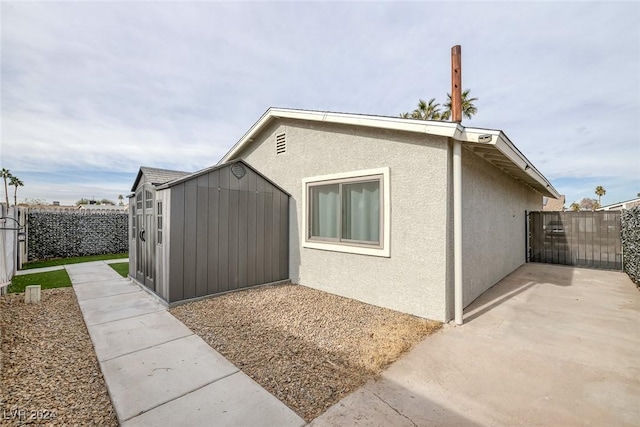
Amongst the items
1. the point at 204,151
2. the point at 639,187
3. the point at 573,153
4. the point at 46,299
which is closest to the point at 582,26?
the point at 46,299

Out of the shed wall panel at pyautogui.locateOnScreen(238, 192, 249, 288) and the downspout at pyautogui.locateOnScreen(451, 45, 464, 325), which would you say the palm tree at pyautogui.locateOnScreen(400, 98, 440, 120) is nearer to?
the downspout at pyautogui.locateOnScreen(451, 45, 464, 325)

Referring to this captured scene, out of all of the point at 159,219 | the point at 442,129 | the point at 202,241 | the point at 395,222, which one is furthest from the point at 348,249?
the point at 159,219

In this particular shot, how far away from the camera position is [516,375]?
2.89m

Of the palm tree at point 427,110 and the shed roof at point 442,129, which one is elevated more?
the palm tree at point 427,110

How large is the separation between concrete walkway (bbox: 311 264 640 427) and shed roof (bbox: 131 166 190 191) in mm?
6016

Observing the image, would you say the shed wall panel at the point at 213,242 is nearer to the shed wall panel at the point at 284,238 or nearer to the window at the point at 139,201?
the shed wall panel at the point at 284,238

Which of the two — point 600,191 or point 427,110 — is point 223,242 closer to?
point 427,110

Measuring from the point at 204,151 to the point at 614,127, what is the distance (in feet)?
77.2

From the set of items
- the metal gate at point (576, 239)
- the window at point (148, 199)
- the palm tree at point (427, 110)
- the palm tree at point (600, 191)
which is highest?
the palm tree at point (427, 110)

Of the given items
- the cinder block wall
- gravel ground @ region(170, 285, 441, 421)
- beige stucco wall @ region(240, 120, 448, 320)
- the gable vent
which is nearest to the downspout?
beige stucco wall @ region(240, 120, 448, 320)

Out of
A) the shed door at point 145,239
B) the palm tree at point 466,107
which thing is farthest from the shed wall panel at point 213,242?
the palm tree at point 466,107

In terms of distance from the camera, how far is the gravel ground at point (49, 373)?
2279mm

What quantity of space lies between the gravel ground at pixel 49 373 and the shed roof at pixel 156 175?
3016 millimetres

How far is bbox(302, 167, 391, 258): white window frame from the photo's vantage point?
4.96 meters
